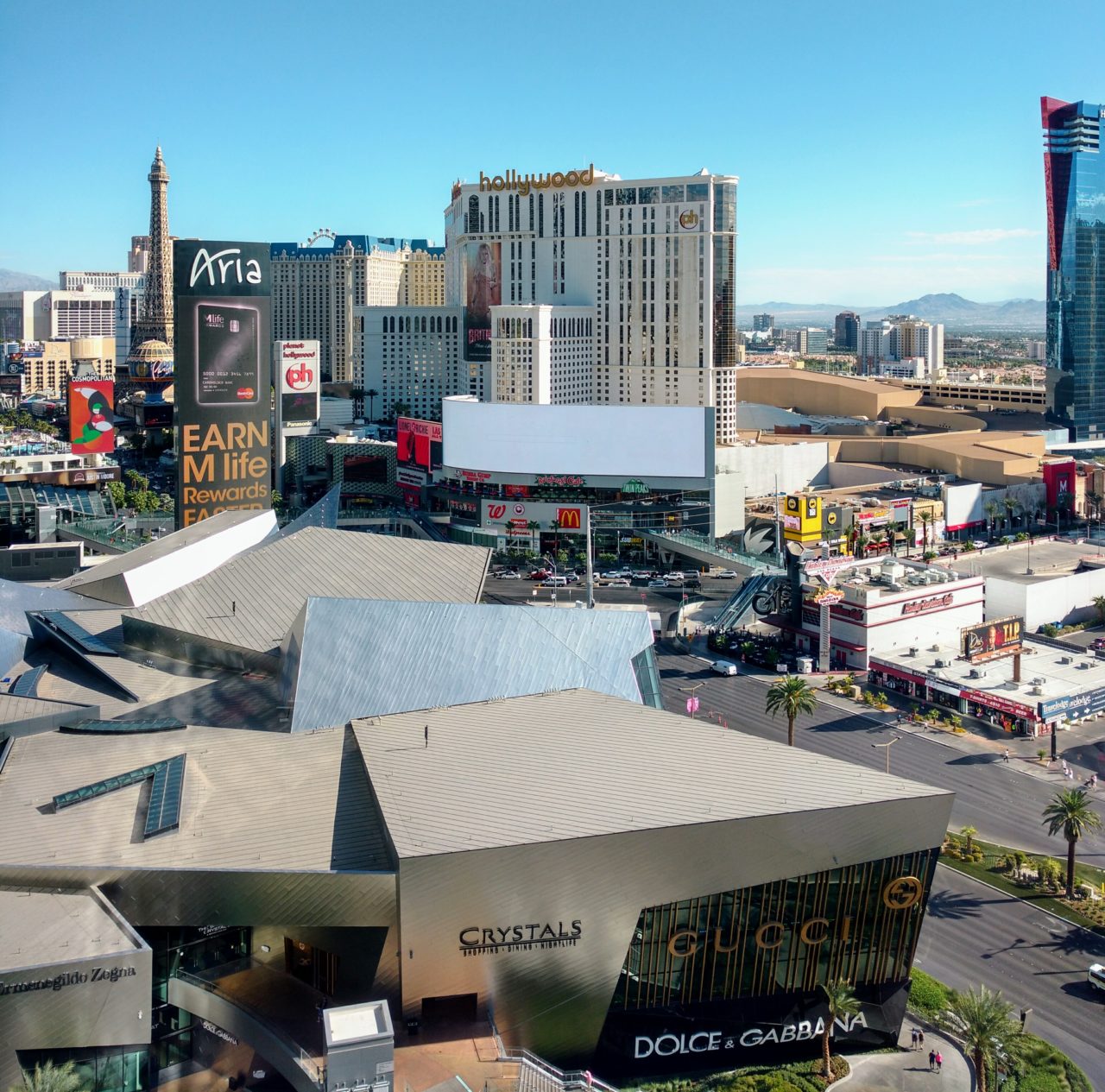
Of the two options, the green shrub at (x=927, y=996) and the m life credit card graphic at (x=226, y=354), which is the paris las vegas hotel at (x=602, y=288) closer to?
the m life credit card graphic at (x=226, y=354)

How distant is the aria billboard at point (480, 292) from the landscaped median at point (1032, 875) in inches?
3130

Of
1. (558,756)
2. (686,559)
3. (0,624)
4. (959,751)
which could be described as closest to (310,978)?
(558,756)

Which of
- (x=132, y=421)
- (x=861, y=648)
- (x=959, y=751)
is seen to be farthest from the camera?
(x=132, y=421)

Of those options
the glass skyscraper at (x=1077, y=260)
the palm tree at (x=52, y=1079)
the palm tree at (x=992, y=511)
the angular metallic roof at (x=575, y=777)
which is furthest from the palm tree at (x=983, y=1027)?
the glass skyscraper at (x=1077, y=260)

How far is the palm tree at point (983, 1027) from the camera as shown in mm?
28922

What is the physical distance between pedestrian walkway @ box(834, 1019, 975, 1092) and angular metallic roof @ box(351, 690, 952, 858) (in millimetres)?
6288

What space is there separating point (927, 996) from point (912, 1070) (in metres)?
2.97

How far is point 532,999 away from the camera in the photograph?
2906cm

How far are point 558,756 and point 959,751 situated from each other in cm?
2470

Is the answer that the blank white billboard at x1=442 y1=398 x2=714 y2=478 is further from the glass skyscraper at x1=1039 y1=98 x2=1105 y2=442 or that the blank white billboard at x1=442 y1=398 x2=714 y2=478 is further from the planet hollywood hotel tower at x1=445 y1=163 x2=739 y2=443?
the glass skyscraper at x1=1039 y1=98 x2=1105 y2=442

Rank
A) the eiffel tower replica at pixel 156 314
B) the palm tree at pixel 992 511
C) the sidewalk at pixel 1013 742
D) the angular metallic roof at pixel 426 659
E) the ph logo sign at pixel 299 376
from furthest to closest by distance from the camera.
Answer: the eiffel tower replica at pixel 156 314 < the ph logo sign at pixel 299 376 < the palm tree at pixel 992 511 < the sidewalk at pixel 1013 742 < the angular metallic roof at pixel 426 659

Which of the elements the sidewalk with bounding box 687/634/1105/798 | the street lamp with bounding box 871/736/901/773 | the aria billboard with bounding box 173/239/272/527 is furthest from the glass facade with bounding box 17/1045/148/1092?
the aria billboard with bounding box 173/239/272/527

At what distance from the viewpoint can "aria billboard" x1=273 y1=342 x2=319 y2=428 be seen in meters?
106

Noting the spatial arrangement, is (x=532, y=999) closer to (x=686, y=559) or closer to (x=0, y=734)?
(x=0, y=734)
